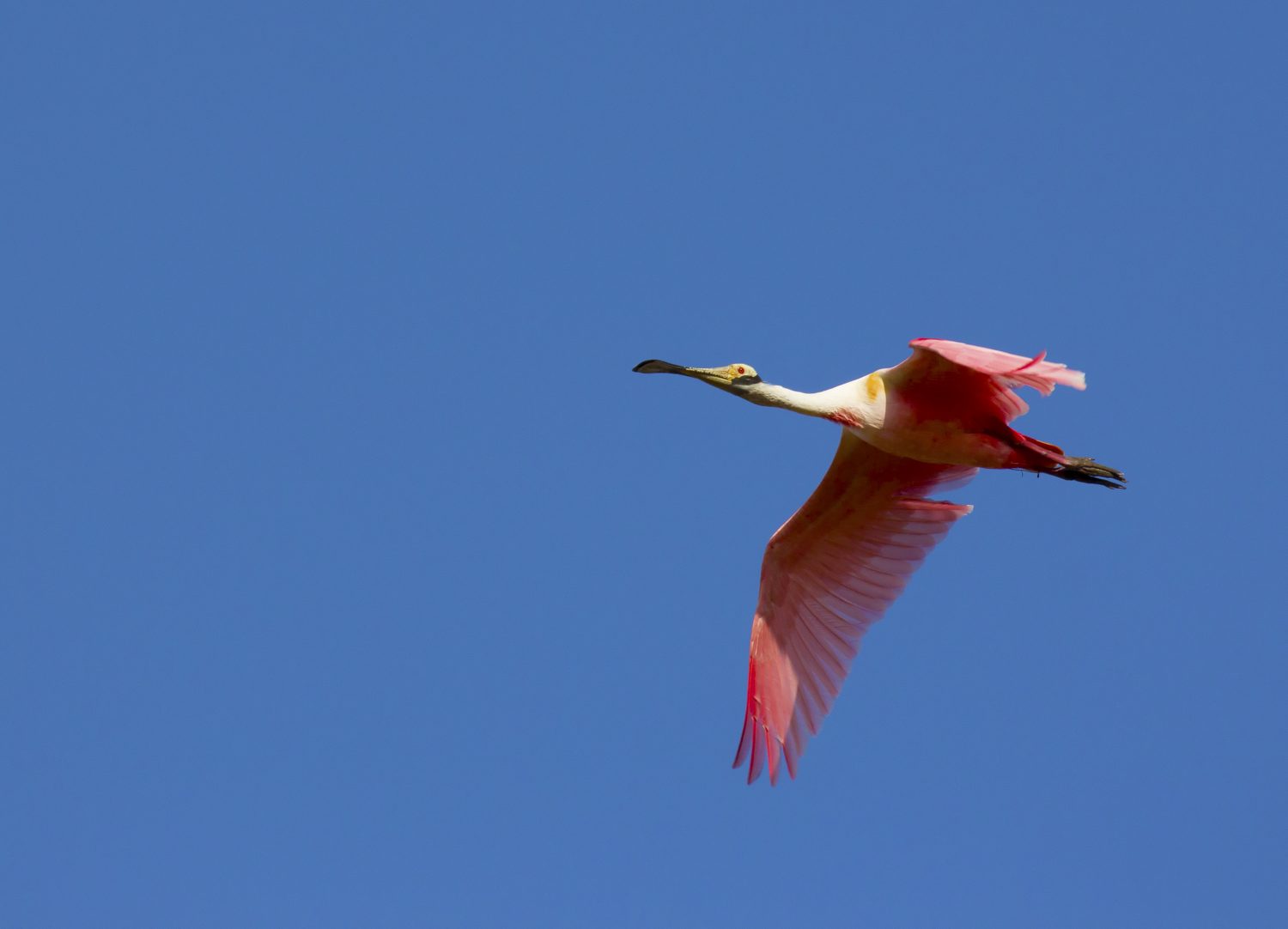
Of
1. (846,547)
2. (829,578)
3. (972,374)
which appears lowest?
(829,578)

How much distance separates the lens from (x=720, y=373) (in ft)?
36.2

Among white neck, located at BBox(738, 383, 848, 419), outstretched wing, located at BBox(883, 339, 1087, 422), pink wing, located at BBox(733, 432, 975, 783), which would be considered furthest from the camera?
pink wing, located at BBox(733, 432, 975, 783)

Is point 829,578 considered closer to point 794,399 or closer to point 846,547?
point 846,547

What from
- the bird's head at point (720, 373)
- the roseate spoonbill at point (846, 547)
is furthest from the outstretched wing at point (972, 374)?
the bird's head at point (720, 373)

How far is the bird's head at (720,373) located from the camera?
35.8 ft

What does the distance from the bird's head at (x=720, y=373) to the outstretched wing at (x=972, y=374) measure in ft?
2.75

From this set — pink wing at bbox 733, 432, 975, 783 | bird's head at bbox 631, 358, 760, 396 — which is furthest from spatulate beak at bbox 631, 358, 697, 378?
pink wing at bbox 733, 432, 975, 783

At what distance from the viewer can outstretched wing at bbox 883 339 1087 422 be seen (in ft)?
32.0

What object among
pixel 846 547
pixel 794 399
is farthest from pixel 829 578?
pixel 794 399

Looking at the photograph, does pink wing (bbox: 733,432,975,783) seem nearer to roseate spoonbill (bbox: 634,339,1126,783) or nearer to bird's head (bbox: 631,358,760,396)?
roseate spoonbill (bbox: 634,339,1126,783)

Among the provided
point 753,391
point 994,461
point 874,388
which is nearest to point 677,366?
point 753,391

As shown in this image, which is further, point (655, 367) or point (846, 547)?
point (846, 547)

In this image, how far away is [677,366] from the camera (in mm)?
10984

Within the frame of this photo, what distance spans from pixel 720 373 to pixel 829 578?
2141 millimetres
